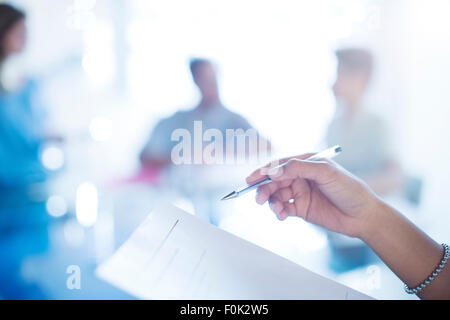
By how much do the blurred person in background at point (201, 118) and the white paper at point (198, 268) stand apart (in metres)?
0.81

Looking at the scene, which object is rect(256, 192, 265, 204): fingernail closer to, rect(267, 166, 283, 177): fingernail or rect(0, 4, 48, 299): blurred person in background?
rect(267, 166, 283, 177): fingernail

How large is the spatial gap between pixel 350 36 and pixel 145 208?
3.37 ft

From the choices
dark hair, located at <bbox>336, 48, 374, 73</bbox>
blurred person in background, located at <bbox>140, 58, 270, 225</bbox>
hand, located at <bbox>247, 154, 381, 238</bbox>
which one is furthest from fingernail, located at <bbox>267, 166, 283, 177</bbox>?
dark hair, located at <bbox>336, 48, 374, 73</bbox>

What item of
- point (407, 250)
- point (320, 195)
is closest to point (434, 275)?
point (407, 250)

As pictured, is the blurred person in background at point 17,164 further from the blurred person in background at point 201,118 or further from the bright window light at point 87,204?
the blurred person in background at point 201,118

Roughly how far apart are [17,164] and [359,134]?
1.19m

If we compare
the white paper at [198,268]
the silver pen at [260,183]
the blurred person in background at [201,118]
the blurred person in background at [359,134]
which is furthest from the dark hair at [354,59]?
the white paper at [198,268]

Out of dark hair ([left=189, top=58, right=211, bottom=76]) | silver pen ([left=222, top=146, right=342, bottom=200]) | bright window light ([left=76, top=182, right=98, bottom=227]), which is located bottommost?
bright window light ([left=76, top=182, right=98, bottom=227])

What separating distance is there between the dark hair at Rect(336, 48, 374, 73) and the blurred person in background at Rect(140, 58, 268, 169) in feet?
1.45

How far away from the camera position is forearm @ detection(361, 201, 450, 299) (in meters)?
0.39

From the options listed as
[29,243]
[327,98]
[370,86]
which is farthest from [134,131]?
[370,86]

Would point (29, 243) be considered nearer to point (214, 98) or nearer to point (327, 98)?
point (214, 98)

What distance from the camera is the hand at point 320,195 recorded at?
413mm

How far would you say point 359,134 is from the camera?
120 cm
